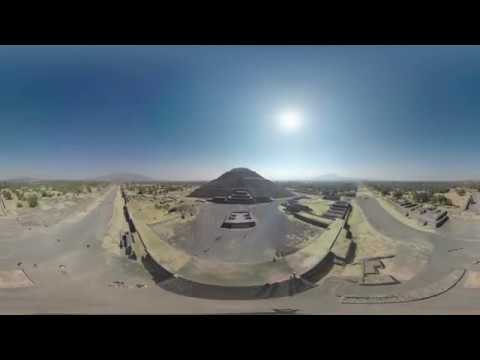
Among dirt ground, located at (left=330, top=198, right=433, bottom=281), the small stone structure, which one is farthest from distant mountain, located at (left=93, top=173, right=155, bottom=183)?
dirt ground, located at (left=330, top=198, right=433, bottom=281)

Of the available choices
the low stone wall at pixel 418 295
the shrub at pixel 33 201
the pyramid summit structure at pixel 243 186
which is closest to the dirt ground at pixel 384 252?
the low stone wall at pixel 418 295

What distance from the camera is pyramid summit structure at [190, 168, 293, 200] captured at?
8.38 ft

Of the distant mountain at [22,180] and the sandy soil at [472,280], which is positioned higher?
the distant mountain at [22,180]

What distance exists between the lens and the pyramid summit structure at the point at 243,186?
8.38 feet

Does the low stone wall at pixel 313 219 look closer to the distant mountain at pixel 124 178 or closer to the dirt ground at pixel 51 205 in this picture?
the distant mountain at pixel 124 178

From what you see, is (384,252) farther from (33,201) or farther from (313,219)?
(33,201)

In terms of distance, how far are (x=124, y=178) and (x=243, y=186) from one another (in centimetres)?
97

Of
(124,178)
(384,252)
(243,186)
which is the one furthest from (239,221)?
(384,252)

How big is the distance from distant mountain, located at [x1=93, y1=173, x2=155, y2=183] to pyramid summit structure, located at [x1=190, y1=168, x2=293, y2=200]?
1.55 feet

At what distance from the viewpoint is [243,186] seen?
8.51ft

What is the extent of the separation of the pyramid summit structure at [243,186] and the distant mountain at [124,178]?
1.55 feet
